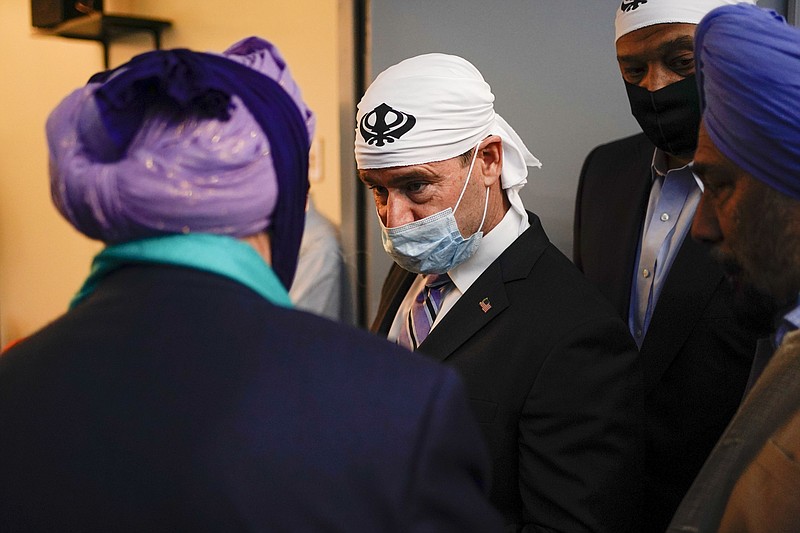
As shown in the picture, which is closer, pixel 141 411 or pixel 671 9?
pixel 141 411

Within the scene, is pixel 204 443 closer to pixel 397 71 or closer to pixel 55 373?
pixel 55 373

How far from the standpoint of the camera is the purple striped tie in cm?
183

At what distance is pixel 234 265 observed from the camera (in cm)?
91

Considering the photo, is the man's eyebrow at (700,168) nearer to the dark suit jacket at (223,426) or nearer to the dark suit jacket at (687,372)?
the dark suit jacket at (687,372)

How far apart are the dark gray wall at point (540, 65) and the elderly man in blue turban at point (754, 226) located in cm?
114

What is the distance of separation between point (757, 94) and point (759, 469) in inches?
22.7

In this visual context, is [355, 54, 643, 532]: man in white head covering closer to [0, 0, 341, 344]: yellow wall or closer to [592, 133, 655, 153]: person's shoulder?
[592, 133, 655, 153]: person's shoulder

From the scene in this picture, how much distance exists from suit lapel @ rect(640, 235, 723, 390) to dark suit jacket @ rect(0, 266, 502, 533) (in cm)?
115

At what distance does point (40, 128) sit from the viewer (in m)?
5.42

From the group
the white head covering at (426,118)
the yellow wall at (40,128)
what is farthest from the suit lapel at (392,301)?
the yellow wall at (40,128)

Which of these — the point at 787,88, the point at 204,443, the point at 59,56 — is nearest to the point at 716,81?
the point at 787,88

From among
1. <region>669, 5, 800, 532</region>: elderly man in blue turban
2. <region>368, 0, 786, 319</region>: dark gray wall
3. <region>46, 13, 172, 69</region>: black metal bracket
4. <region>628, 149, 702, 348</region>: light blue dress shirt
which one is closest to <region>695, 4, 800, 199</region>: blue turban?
<region>669, 5, 800, 532</region>: elderly man in blue turban

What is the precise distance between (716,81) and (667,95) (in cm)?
54

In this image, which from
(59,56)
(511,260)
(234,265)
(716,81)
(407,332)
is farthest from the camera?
(59,56)
